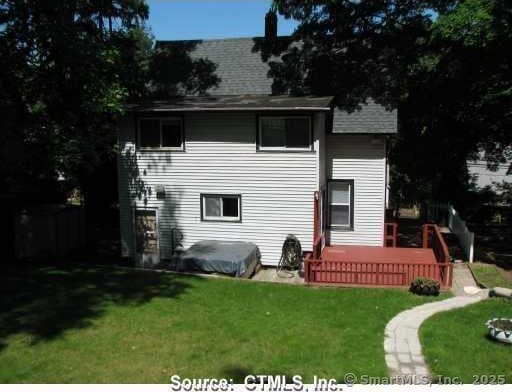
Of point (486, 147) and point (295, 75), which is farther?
point (486, 147)

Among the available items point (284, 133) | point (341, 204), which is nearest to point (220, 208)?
point (284, 133)

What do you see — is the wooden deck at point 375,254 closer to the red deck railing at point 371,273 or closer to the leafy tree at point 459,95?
the red deck railing at point 371,273

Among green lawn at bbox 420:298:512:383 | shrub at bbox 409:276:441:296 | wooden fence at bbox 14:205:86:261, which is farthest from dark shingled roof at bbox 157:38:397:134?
wooden fence at bbox 14:205:86:261

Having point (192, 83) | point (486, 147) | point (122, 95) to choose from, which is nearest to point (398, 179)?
point (486, 147)

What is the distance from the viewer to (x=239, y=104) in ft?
57.1

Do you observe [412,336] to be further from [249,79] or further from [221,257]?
[249,79]

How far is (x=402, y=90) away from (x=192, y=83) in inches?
340

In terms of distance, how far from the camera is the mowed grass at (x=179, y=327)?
357 inches

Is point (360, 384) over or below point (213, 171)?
below

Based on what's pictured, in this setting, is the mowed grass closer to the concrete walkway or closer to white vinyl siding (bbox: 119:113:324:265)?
the concrete walkway

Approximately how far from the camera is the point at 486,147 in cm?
2505

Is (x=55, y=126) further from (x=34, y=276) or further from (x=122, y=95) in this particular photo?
(x=34, y=276)

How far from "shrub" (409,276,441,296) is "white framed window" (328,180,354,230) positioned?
503 cm

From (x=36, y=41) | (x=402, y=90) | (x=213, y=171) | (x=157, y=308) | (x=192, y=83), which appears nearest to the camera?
(x=157, y=308)
